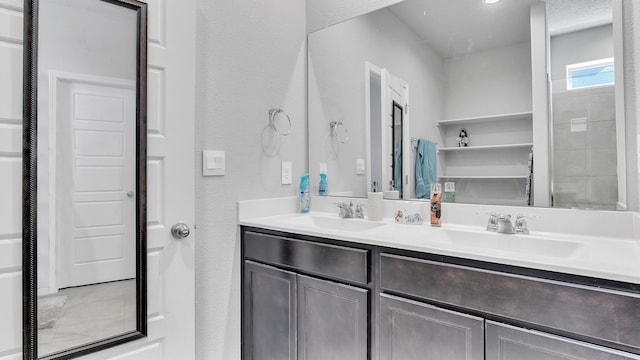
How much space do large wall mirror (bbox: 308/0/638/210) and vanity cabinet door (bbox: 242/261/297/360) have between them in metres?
0.71

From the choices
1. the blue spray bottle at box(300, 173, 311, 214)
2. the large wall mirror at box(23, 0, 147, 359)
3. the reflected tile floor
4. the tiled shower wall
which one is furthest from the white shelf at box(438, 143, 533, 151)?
the reflected tile floor

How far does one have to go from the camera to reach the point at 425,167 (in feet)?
5.73

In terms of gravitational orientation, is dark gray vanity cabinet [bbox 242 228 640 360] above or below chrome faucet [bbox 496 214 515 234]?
below

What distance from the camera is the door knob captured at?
57.5 inches

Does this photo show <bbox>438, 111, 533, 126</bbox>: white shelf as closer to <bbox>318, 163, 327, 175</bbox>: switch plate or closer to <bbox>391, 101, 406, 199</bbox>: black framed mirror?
<bbox>391, 101, 406, 199</bbox>: black framed mirror

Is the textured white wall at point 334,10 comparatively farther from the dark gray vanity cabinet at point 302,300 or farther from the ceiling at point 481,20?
the dark gray vanity cabinet at point 302,300

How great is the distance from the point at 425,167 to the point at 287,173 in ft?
2.64

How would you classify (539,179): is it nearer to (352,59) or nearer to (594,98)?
(594,98)

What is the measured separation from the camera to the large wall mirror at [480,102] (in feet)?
4.39

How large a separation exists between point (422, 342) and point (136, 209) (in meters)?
1.17

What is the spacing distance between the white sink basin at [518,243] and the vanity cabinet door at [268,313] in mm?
753

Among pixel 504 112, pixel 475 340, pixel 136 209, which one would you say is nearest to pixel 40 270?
pixel 136 209

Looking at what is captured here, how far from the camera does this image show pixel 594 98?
4.41 ft

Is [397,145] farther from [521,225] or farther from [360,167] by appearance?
[521,225]
